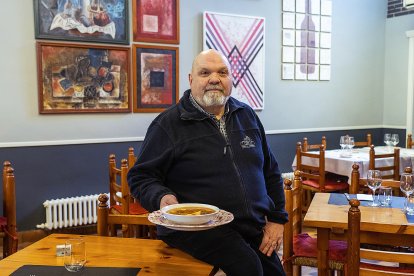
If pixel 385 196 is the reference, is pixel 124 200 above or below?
below

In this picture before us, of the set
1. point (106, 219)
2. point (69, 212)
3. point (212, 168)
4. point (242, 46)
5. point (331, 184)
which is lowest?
point (69, 212)

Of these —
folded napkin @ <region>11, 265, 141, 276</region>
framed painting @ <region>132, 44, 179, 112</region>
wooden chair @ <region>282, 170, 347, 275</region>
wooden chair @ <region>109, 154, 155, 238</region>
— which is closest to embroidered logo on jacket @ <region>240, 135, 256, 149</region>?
wooden chair @ <region>282, 170, 347, 275</region>

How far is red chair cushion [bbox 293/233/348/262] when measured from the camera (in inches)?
91.3

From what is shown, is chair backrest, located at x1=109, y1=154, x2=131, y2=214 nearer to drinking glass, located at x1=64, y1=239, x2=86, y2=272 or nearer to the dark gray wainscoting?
the dark gray wainscoting

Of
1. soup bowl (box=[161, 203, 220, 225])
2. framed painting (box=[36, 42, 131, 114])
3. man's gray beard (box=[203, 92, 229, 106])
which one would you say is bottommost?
soup bowl (box=[161, 203, 220, 225])

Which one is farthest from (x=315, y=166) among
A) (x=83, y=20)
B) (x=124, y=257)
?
(x=124, y=257)

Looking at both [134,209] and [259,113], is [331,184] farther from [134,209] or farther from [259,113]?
[134,209]

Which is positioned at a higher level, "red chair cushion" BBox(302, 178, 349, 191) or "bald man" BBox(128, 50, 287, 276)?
"bald man" BBox(128, 50, 287, 276)

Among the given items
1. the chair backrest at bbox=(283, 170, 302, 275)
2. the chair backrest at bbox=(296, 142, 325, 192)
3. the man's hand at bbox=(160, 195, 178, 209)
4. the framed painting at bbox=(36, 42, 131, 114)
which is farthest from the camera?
the chair backrest at bbox=(296, 142, 325, 192)

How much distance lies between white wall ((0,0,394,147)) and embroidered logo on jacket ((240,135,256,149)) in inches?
106

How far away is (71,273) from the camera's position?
1295mm

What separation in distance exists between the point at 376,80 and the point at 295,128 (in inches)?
65.1

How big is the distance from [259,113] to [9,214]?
10.5ft

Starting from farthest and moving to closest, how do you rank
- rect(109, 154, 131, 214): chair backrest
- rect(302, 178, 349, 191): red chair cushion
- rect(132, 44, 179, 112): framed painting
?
rect(132, 44, 179, 112): framed painting < rect(302, 178, 349, 191): red chair cushion < rect(109, 154, 131, 214): chair backrest
